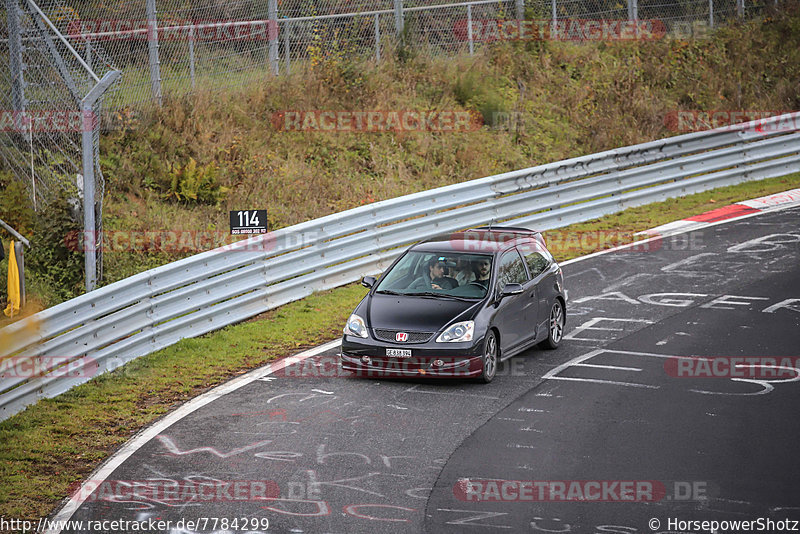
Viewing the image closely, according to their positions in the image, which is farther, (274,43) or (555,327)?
(274,43)

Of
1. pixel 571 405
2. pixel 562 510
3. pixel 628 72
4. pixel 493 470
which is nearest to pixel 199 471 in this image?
pixel 493 470

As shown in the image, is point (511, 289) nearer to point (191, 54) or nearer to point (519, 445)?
point (519, 445)

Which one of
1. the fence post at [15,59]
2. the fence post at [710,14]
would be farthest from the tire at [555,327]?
the fence post at [710,14]

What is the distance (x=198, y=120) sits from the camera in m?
20.5

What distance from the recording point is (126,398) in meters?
11.0

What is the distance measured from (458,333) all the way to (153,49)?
11582 millimetres

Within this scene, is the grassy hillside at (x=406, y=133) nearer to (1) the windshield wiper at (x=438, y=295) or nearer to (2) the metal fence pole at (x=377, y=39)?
(2) the metal fence pole at (x=377, y=39)

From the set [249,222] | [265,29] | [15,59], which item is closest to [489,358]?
[249,222]

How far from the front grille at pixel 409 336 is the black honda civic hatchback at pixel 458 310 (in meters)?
0.01

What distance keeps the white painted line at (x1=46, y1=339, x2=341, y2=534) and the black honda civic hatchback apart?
1.18 meters

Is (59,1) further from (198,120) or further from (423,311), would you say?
(423,311)

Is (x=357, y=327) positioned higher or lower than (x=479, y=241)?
lower

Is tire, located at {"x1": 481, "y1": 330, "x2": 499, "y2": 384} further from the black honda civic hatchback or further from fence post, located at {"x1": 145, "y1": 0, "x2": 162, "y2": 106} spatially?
fence post, located at {"x1": 145, "y1": 0, "x2": 162, "y2": 106}

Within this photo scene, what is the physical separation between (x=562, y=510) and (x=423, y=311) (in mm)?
4018
